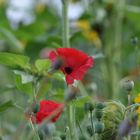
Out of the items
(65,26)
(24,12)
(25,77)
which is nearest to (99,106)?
(25,77)

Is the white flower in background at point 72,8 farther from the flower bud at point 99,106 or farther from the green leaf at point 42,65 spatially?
the flower bud at point 99,106

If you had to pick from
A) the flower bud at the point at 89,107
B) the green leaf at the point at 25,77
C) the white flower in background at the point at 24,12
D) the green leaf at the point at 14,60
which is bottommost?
the flower bud at the point at 89,107

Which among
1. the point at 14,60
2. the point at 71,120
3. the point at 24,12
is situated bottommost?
the point at 71,120

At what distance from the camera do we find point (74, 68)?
85 centimetres

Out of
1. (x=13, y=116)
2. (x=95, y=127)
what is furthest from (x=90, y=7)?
(x=95, y=127)

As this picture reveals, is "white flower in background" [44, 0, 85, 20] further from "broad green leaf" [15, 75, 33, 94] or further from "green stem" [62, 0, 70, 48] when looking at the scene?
"broad green leaf" [15, 75, 33, 94]

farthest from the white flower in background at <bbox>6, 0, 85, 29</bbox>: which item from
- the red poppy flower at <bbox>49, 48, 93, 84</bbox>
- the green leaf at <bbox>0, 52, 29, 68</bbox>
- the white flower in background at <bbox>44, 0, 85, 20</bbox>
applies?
the red poppy flower at <bbox>49, 48, 93, 84</bbox>

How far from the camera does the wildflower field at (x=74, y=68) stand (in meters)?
0.85

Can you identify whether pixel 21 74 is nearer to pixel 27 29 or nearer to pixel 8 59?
pixel 8 59

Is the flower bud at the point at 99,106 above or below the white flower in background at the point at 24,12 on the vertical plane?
below

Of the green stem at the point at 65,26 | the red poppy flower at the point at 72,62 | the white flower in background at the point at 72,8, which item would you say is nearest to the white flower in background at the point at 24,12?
the white flower in background at the point at 72,8

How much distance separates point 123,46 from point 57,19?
348 millimetres

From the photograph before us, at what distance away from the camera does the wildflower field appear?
2.80 ft

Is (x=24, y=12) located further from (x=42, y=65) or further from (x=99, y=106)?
(x=99, y=106)
